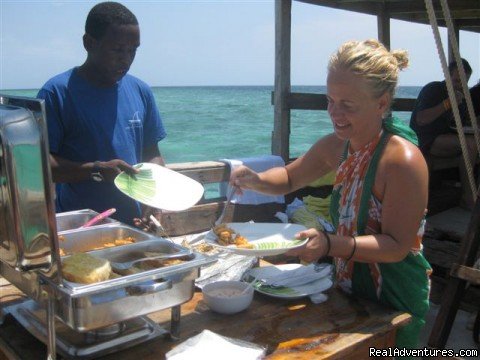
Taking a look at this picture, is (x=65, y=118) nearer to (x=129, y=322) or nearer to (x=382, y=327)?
(x=129, y=322)

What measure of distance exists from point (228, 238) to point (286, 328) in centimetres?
38

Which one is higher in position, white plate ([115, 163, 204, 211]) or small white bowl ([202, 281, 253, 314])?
white plate ([115, 163, 204, 211])

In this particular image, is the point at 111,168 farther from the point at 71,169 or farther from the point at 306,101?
the point at 306,101

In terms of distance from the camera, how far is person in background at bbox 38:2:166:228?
235 cm

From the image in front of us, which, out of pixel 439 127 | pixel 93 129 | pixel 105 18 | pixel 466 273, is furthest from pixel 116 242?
pixel 439 127

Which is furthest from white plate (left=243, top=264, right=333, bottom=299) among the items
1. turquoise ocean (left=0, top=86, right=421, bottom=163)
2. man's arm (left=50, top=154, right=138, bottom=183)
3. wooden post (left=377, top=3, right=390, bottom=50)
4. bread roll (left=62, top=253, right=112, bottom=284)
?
turquoise ocean (left=0, top=86, right=421, bottom=163)

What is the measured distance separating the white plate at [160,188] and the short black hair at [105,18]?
2.63 ft

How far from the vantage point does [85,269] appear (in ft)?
4.30

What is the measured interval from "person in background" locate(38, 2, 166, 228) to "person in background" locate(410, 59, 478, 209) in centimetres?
359

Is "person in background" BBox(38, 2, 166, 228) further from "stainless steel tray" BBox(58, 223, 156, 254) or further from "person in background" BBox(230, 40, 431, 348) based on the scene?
"person in background" BBox(230, 40, 431, 348)

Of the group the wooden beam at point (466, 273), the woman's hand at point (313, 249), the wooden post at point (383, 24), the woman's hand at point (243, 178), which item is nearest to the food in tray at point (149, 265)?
the woman's hand at point (313, 249)

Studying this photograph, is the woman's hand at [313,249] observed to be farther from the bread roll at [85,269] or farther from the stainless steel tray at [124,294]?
the bread roll at [85,269]

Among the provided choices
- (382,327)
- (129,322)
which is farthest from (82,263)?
(382,327)

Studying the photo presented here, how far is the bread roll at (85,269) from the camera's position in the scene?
1277mm
